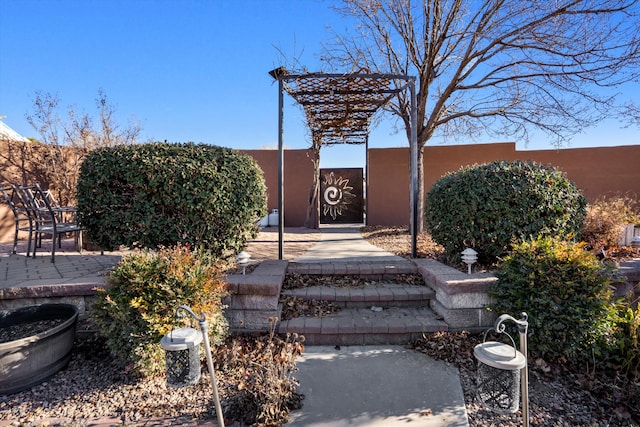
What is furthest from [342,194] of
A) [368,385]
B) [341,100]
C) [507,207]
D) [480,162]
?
[368,385]

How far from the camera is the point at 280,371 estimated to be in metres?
1.78

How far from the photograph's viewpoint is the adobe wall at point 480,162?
24.6 feet

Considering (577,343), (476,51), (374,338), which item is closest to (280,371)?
(374,338)

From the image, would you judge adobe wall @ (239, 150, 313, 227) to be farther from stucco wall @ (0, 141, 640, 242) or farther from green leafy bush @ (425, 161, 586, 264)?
green leafy bush @ (425, 161, 586, 264)

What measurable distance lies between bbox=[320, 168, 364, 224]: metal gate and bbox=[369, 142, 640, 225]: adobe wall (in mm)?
353

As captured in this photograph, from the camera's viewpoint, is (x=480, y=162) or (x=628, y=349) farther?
(x=480, y=162)

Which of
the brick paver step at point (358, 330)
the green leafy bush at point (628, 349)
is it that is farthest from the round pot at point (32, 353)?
the green leafy bush at point (628, 349)

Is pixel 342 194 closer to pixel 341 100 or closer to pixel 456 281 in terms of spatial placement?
pixel 341 100

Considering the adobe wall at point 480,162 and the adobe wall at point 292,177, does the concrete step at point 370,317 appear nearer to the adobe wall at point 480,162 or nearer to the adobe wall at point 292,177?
the adobe wall at point 480,162

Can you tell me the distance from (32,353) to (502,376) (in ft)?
9.52

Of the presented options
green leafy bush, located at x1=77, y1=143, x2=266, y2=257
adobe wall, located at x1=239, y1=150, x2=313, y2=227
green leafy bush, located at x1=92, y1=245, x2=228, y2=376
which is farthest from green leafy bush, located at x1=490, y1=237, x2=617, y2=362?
adobe wall, located at x1=239, y1=150, x2=313, y2=227

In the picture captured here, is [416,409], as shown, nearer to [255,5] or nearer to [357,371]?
[357,371]

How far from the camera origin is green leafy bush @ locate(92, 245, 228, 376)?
6.48ft

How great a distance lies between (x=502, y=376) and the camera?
56.0 inches
